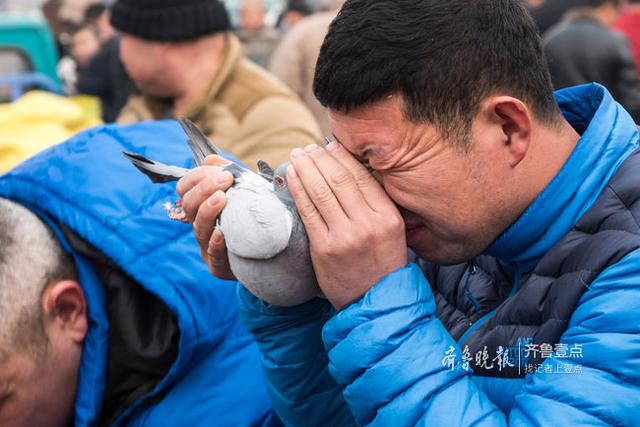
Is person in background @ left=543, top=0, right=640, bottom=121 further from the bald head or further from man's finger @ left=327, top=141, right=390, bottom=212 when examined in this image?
man's finger @ left=327, top=141, right=390, bottom=212

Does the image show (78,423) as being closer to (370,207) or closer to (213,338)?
(213,338)

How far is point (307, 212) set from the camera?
1778 mm

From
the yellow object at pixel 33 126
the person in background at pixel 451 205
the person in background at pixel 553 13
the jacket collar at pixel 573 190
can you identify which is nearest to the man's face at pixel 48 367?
the person in background at pixel 451 205

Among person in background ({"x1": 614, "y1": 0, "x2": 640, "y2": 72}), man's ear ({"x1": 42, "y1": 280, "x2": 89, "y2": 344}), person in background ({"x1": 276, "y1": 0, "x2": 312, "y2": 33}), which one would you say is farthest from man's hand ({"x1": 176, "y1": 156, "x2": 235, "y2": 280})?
person in background ({"x1": 276, "y1": 0, "x2": 312, "y2": 33})

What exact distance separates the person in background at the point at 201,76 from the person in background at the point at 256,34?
5.74 meters

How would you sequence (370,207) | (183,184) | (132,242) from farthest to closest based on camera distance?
(132,242) < (183,184) < (370,207)

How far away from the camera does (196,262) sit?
2328mm

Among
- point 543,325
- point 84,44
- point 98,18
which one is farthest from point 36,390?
point 98,18

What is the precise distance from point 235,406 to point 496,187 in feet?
3.12

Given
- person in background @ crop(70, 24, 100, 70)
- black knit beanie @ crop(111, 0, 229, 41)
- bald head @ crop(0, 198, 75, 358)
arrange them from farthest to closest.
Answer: person in background @ crop(70, 24, 100, 70), black knit beanie @ crop(111, 0, 229, 41), bald head @ crop(0, 198, 75, 358)

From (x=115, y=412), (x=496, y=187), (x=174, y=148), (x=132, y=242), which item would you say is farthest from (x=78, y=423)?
(x=496, y=187)

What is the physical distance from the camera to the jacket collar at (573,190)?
5.88 ft

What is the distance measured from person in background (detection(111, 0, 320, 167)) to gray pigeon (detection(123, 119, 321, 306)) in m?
2.23

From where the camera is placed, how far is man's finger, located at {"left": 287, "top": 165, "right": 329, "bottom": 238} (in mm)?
1768
